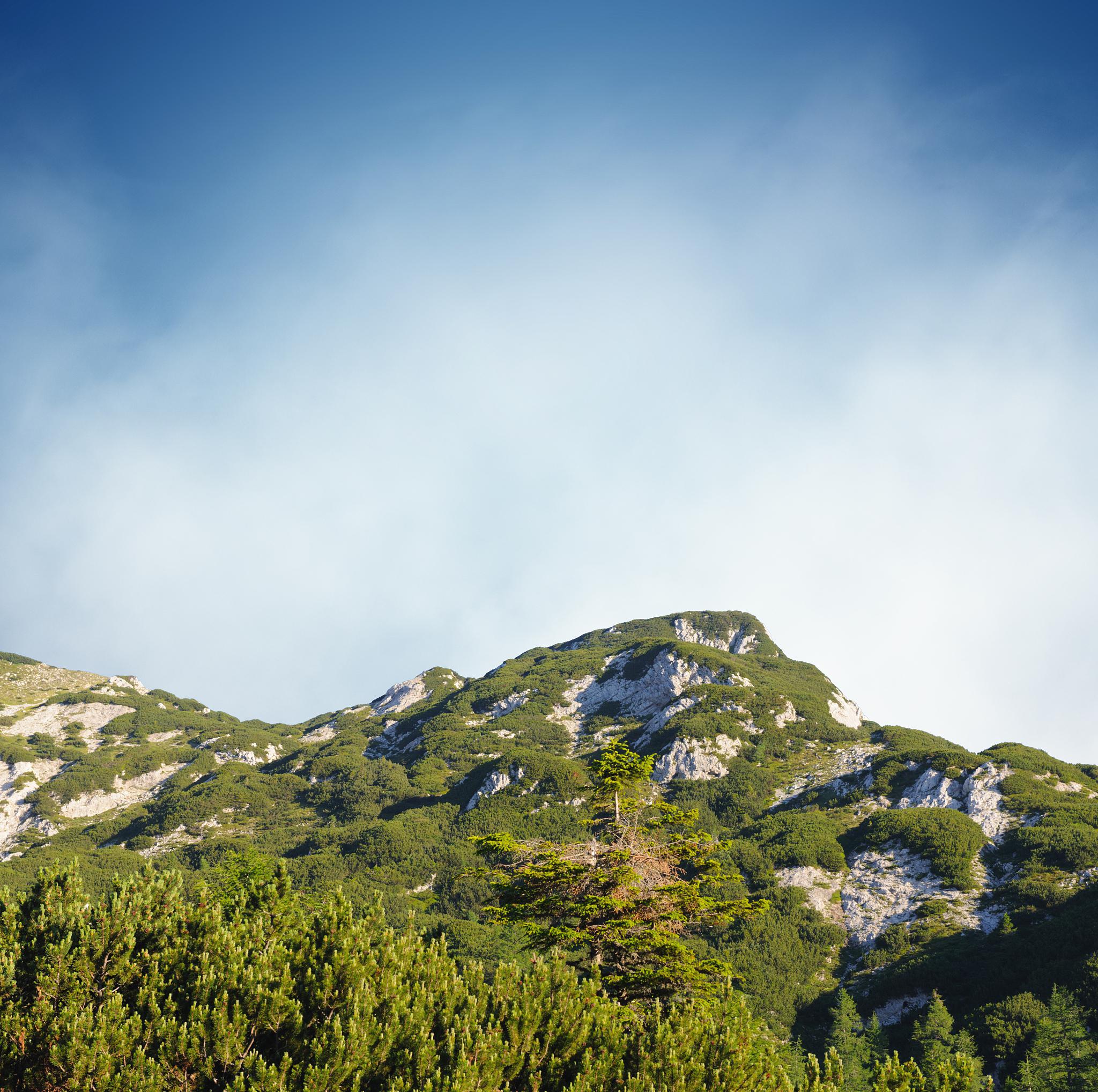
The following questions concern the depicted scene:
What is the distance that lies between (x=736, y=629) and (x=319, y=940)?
19466 centimetres

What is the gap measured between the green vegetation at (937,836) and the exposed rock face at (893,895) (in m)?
0.95

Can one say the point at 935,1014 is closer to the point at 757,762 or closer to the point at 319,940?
the point at 319,940

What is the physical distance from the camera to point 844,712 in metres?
134

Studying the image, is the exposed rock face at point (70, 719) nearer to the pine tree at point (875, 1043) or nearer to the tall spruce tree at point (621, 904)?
the pine tree at point (875, 1043)

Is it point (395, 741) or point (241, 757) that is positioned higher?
point (395, 741)

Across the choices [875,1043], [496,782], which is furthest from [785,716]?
[875,1043]

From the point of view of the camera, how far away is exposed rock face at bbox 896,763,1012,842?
72.2m

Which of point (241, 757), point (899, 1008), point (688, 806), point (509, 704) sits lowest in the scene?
point (899, 1008)

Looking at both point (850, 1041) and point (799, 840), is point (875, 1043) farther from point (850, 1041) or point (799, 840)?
point (799, 840)

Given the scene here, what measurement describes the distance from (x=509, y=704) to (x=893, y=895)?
108 m

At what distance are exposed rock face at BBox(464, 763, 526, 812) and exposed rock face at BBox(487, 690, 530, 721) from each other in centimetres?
5022

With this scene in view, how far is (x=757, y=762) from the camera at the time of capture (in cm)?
10475

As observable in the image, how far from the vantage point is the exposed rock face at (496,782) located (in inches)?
4161

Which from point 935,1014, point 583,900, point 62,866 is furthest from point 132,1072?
point 935,1014
